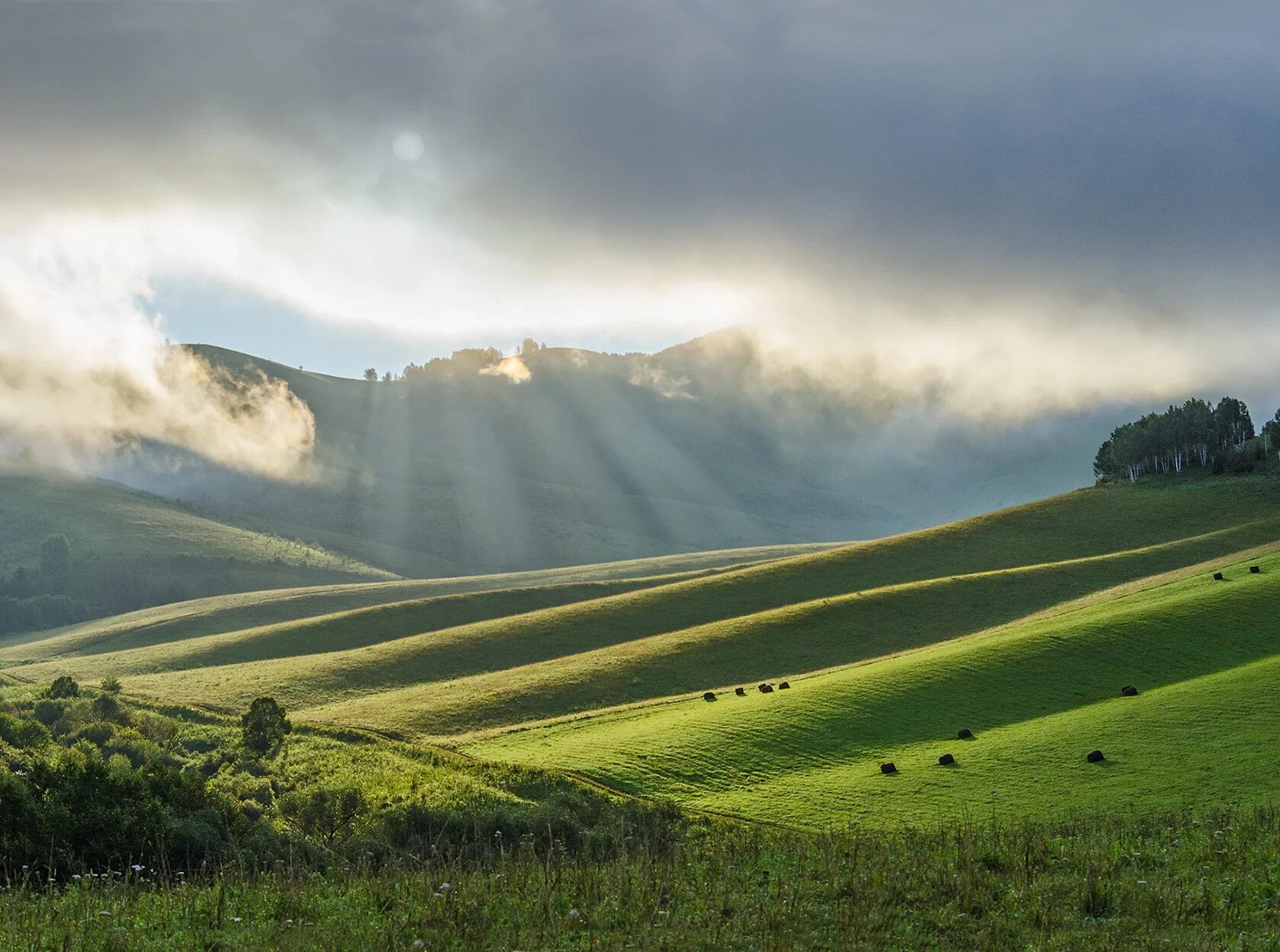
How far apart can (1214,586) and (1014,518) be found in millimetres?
55508

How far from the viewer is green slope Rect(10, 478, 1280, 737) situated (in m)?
62.8

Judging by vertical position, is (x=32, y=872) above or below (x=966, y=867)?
below

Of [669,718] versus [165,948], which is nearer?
[165,948]

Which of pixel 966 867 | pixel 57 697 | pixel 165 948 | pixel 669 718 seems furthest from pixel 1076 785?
pixel 57 697

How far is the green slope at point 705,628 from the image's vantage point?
206 ft

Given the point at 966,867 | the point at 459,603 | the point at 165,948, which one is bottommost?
the point at 459,603

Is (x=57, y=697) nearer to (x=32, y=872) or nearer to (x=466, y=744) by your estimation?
(x=466, y=744)

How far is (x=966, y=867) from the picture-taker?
15938 millimetres

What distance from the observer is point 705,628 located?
78375 millimetres

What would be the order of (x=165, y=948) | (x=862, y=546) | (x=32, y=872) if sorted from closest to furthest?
(x=165, y=948) < (x=32, y=872) < (x=862, y=546)

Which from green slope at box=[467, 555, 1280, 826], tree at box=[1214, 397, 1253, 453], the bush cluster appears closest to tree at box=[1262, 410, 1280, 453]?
tree at box=[1214, 397, 1253, 453]

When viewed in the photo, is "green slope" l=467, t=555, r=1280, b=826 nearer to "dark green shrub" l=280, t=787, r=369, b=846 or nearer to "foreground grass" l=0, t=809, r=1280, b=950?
"dark green shrub" l=280, t=787, r=369, b=846

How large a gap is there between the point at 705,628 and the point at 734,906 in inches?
2552

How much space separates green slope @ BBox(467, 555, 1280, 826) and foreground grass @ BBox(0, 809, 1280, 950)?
13.8m
